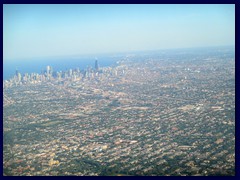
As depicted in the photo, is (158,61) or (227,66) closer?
(227,66)

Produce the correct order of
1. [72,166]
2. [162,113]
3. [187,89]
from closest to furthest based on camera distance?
[72,166] < [162,113] < [187,89]

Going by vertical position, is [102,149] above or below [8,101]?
below

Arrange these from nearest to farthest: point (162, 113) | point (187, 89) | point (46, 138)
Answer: point (46, 138) → point (162, 113) → point (187, 89)

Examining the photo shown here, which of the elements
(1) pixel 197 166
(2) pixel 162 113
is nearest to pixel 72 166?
(1) pixel 197 166

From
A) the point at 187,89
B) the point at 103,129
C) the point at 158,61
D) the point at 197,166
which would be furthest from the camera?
the point at 158,61

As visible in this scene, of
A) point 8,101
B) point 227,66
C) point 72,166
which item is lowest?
point 72,166

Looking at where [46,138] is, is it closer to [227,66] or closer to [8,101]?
[8,101]
